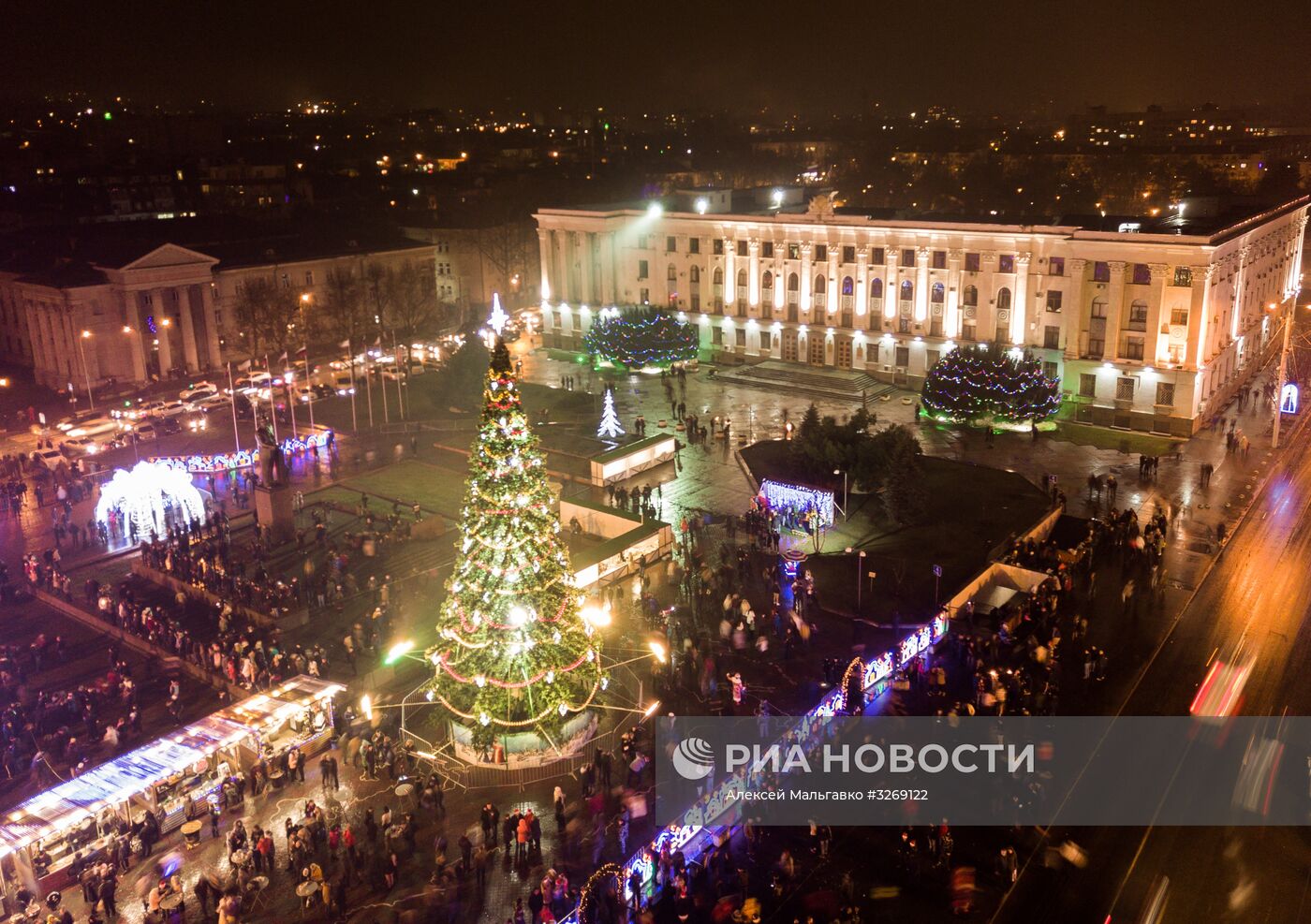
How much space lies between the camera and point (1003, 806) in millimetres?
19641

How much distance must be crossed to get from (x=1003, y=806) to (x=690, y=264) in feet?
151

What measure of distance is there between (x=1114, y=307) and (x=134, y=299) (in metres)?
50.2

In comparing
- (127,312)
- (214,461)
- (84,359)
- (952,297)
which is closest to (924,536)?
(952,297)

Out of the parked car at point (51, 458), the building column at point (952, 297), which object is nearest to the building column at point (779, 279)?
the building column at point (952, 297)

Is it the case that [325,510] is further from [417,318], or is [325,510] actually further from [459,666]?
[417,318]

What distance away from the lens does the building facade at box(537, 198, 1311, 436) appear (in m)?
45.9

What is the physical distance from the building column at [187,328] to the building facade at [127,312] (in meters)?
0.05

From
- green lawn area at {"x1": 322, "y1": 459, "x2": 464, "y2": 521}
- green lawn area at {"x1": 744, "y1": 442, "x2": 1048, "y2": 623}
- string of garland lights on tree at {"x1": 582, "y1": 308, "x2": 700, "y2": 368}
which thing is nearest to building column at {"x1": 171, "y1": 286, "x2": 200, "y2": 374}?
string of garland lights on tree at {"x1": 582, "y1": 308, "x2": 700, "y2": 368}

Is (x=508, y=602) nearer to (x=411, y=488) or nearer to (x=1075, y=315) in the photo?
(x=411, y=488)

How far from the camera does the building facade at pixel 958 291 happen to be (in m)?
45.9

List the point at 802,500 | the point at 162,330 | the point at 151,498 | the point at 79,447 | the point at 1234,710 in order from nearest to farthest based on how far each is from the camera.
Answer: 1. the point at 1234,710
2. the point at 802,500
3. the point at 151,498
4. the point at 79,447
5. the point at 162,330

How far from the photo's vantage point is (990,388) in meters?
45.1

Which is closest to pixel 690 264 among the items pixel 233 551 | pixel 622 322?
pixel 622 322

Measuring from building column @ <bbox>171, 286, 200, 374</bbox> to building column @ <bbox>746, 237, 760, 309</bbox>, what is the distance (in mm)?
31762
